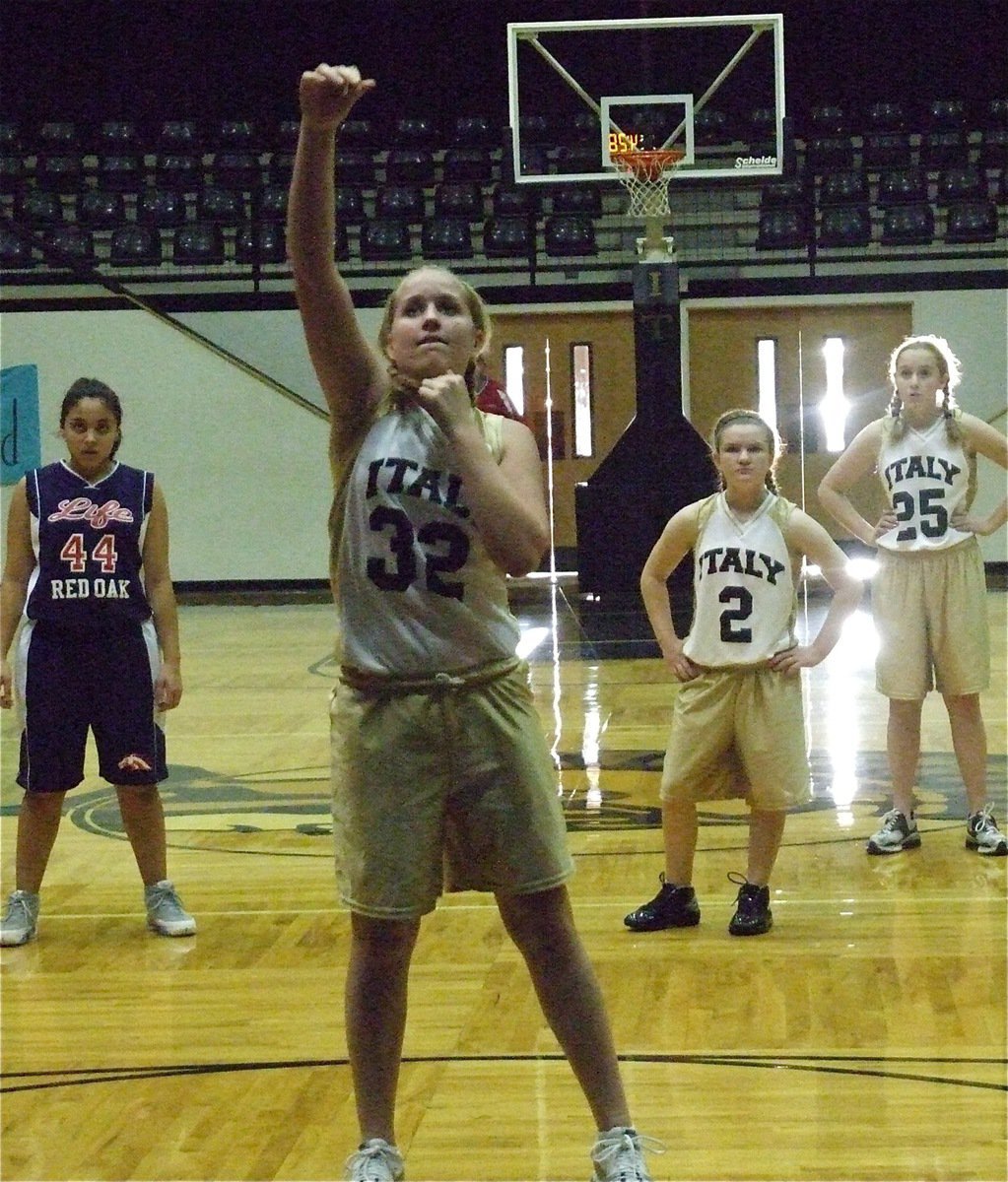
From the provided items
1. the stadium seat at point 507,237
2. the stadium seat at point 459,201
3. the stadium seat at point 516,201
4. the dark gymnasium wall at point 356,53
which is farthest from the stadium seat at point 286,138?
the stadium seat at point 507,237

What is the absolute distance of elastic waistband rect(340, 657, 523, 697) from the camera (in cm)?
275

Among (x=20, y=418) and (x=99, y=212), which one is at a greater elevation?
(x=99, y=212)

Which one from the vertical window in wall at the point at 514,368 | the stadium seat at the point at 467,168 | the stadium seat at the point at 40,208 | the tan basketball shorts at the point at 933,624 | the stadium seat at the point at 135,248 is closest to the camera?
the tan basketball shorts at the point at 933,624

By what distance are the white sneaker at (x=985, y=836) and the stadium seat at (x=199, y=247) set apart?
12861 millimetres

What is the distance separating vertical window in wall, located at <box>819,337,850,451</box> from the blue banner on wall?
7586 millimetres

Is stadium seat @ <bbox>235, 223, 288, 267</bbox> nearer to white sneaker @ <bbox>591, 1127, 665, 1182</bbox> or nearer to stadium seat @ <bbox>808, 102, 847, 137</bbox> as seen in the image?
stadium seat @ <bbox>808, 102, 847, 137</bbox>

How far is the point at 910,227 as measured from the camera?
17.0 m

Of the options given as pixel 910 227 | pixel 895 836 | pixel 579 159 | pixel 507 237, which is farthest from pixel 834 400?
pixel 895 836

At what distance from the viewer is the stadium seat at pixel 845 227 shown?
17016mm

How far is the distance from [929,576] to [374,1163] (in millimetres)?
3380

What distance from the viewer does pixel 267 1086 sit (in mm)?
3455

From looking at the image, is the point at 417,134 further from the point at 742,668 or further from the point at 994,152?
the point at 742,668

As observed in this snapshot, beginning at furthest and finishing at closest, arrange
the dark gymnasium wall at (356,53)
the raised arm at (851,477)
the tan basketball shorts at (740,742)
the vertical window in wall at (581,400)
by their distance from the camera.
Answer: the dark gymnasium wall at (356,53) → the vertical window in wall at (581,400) → the raised arm at (851,477) → the tan basketball shorts at (740,742)

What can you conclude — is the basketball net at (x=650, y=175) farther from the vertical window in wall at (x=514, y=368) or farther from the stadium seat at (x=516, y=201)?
the stadium seat at (x=516, y=201)
